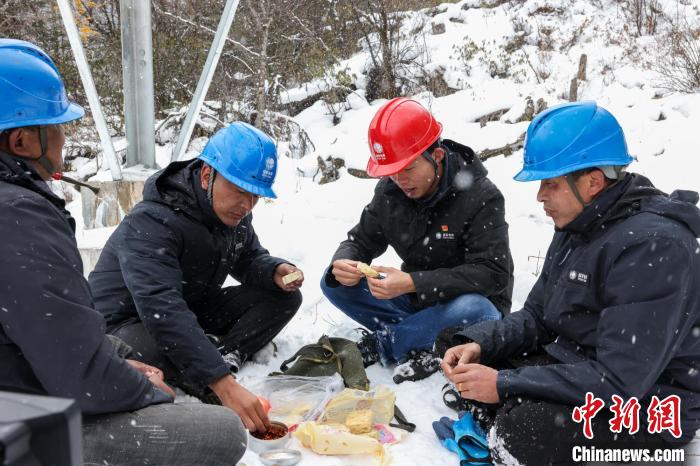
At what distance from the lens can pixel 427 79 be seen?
11.8m

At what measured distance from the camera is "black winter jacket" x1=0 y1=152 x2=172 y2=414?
1730 mm

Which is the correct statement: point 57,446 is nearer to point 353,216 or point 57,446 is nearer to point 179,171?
point 179,171

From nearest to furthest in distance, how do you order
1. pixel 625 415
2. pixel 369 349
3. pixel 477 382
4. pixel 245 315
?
pixel 625 415 → pixel 477 382 → pixel 245 315 → pixel 369 349

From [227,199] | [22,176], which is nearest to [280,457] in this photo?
[227,199]

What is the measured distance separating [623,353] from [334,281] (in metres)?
1.91

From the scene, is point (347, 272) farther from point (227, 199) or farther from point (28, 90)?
point (28, 90)

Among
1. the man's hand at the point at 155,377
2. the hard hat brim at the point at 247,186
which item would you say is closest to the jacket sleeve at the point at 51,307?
the man's hand at the point at 155,377

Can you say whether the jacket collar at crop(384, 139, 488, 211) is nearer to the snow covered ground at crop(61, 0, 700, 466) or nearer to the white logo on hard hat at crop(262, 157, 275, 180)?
the white logo on hard hat at crop(262, 157, 275, 180)

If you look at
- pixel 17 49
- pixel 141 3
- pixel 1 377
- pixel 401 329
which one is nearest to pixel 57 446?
pixel 1 377

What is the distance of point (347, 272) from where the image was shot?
353 cm

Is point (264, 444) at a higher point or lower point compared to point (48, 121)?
lower

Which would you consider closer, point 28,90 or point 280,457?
point 28,90

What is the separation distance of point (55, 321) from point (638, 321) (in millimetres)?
1897

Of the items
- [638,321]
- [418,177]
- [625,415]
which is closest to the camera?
[638,321]
